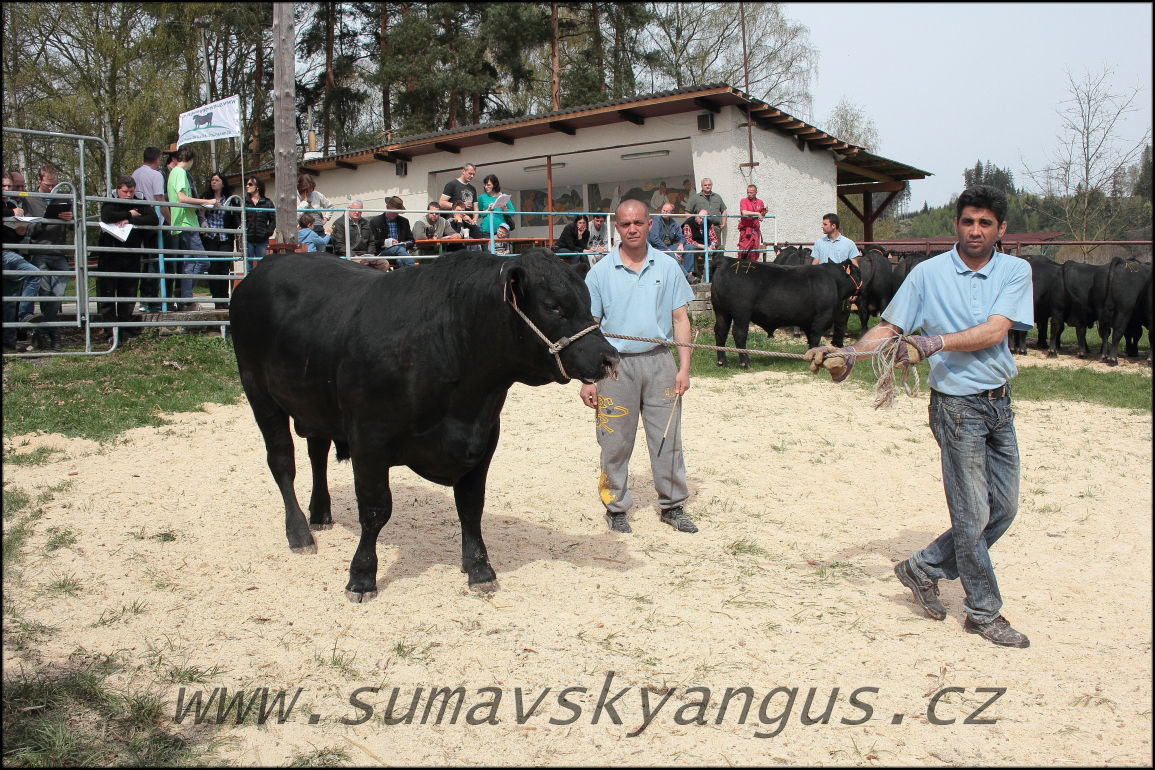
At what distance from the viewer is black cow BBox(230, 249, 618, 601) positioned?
4.14 metres

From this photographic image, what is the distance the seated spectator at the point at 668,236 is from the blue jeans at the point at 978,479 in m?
10.5

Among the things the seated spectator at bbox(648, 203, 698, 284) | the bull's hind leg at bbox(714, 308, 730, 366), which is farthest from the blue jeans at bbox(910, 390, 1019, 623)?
the seated spectator at bbox(648, 203, 698, 284)

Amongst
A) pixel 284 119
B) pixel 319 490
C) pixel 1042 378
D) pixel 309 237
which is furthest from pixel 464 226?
pixel 319 490

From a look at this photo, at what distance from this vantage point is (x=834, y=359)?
390cm

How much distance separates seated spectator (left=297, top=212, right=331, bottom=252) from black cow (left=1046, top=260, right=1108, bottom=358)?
37.0 feet

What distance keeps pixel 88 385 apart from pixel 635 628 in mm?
7264

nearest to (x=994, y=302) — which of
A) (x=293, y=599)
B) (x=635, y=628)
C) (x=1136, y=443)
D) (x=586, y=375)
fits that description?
(x=586, y=375)

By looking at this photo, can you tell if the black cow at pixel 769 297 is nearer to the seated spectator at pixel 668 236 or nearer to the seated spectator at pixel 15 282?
the seated spectator at pixel 668 236

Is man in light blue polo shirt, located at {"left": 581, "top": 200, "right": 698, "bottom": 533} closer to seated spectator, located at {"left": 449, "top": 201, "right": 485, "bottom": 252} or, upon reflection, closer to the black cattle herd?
the black cattle herd

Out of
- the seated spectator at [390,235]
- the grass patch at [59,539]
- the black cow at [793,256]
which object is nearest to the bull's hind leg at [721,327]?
the seated spectator at [390,235]

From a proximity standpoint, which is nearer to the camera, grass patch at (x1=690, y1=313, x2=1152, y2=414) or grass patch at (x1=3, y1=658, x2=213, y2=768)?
grass patch at (x1=3, y1=658, x2=213, y2=768)

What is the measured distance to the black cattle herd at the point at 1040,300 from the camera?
40.0ft

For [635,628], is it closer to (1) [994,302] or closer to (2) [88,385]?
(1) [994,302]

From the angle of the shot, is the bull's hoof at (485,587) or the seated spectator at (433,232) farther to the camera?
the seated spectator at (433,232)
